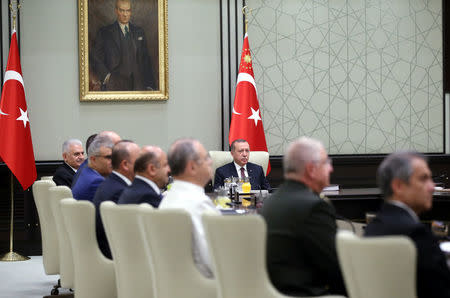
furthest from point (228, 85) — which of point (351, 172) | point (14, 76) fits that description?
point (14, 76)

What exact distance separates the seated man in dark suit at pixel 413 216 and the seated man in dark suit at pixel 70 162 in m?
5.05

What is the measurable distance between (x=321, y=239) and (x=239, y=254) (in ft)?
1.22

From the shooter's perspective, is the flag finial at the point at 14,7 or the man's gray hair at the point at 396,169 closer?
the man's gray hair at the point at 396,169

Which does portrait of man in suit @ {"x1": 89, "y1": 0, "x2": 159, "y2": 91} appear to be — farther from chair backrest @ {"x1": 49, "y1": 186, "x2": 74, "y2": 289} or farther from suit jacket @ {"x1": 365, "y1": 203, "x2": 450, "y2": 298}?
suit jacket @ {"x1": 365, "y1": 203, "x2": 450, "y2": 298}

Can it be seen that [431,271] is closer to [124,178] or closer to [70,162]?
[124,178]

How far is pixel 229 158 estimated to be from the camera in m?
8.34

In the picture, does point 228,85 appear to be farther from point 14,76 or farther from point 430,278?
point 430,278

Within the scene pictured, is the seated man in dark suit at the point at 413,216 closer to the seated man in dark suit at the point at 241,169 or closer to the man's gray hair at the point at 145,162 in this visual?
the man's gray hair at the point at 145,162

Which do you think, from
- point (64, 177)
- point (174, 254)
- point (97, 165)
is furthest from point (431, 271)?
point (64, 177)

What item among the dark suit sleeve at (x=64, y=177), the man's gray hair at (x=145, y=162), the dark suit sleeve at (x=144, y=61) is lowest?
the dark suit sleeve at (x=64, y=177)

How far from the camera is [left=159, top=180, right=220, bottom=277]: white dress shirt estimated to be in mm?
3725

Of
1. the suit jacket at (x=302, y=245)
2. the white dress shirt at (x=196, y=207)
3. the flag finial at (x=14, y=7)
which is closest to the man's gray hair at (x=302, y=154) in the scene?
the suit jacket at (x=302, y=245)

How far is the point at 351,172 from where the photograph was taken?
9578 millimetres

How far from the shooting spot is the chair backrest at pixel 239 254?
10.2 feet
